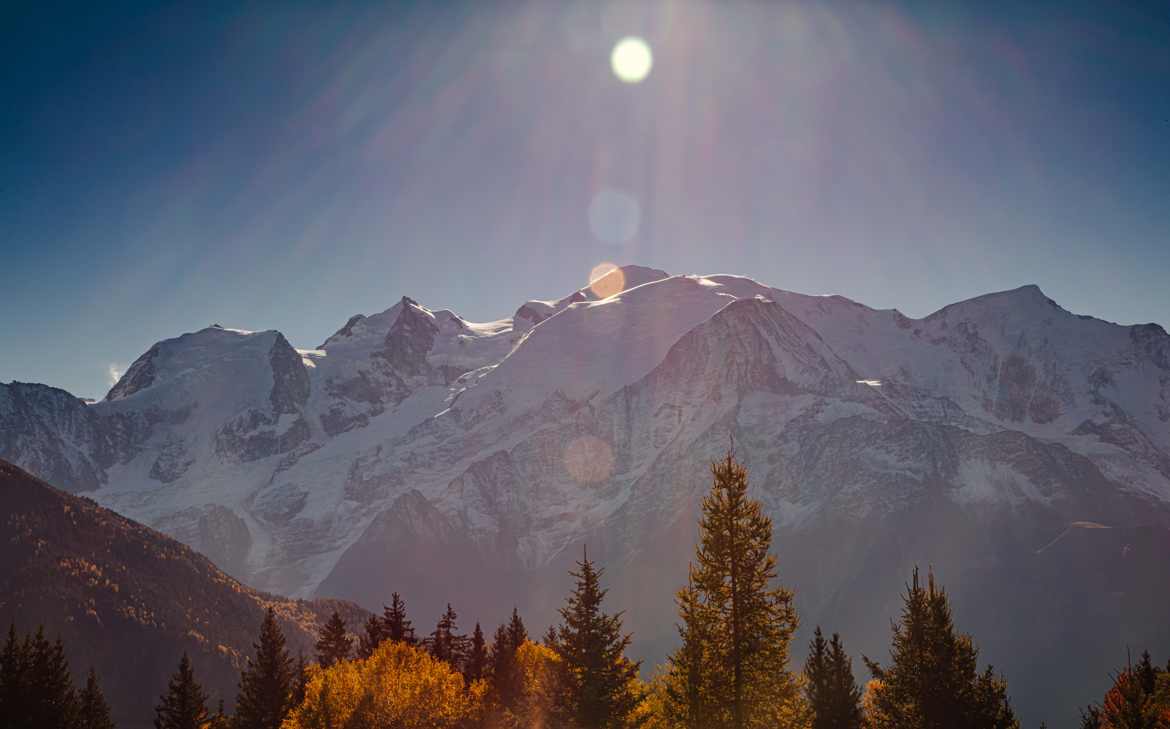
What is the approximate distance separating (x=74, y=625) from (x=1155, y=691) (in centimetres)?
13233

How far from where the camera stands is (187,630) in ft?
490

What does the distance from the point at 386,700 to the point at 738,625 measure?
67.0 feet

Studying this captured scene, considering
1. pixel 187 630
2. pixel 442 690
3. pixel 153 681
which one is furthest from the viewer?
pixel 187 630

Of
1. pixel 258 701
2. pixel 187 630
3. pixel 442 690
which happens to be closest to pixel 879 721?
pixel 442 690

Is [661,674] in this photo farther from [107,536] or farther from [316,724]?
[107,536]

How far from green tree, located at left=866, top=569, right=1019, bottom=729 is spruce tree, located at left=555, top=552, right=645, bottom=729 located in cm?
1132

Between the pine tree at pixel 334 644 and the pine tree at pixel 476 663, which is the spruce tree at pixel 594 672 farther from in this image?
the pine tree at pixel 334 644

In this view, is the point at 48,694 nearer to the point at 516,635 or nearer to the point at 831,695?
the point at 516,635

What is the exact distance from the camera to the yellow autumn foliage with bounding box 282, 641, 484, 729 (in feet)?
161

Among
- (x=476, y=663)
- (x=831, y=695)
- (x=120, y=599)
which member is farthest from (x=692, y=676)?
(x=120, y=599)

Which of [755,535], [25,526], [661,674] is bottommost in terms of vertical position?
[661,674]

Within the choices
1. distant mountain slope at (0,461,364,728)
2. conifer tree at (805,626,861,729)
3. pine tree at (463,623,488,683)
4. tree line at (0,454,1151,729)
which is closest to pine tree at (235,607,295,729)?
tree line at (0,454,1151,729)

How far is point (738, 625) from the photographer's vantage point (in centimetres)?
3984

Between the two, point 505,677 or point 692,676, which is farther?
point 505,677
